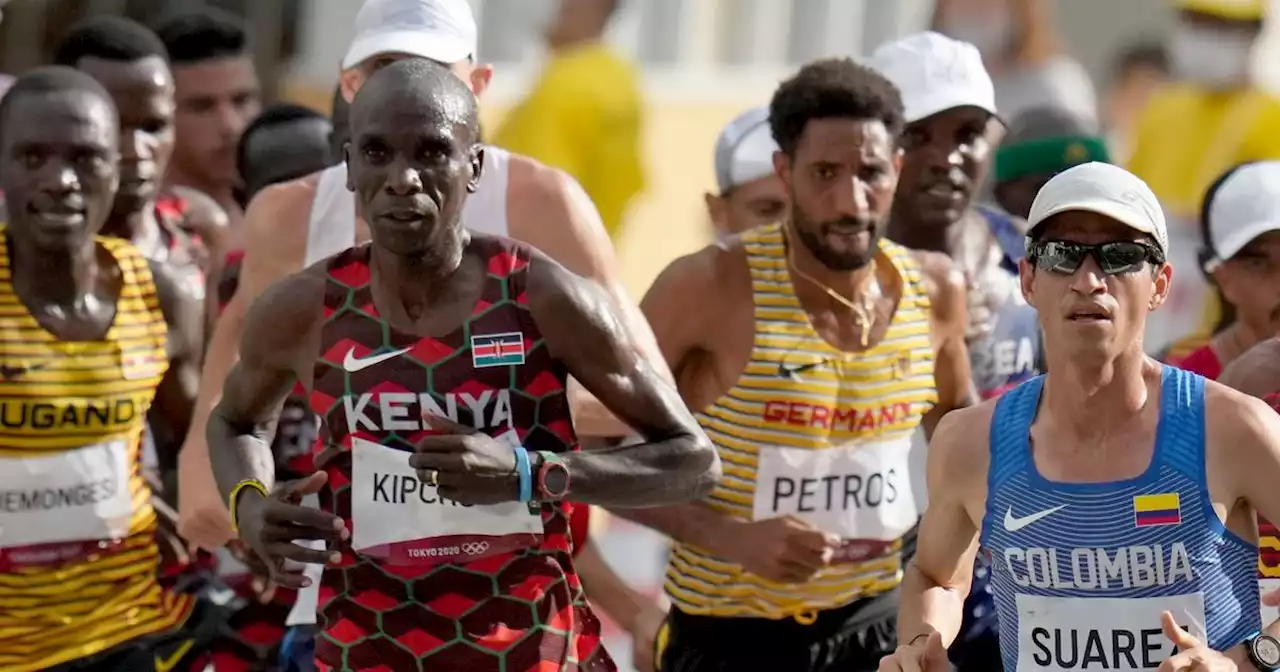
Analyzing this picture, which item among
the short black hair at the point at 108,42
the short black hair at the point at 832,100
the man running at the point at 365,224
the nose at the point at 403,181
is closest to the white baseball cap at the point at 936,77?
the short black hair at the point at 832,100

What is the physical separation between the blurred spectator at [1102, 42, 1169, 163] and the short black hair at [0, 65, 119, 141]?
10.6m

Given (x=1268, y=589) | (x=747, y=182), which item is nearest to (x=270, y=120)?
(x=747, y=182)

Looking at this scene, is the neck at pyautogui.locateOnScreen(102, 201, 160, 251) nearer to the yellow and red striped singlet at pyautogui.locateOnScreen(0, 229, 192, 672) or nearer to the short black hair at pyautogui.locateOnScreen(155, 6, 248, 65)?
the yellow and red striped singlet at pyautogui.locateOnScreen(0, 229, 192, 672)

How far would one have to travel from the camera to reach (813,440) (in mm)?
6977

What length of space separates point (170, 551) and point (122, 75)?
1.91 m

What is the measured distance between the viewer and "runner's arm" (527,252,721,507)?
18.3ft

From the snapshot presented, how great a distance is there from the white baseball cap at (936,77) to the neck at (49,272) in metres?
2.37

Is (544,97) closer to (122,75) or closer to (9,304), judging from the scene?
(122,75)

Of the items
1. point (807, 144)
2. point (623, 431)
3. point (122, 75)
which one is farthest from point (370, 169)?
point (122, 75)

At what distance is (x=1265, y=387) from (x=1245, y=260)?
3.89 feet

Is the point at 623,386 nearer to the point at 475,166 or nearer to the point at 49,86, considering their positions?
the point at 475,166

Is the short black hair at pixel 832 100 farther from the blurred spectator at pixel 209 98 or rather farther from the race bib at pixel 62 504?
the blurred spectator at pixel 209 98

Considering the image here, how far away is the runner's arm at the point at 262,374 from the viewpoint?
18.9ft

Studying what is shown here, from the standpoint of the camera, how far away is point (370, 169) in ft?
18.3
